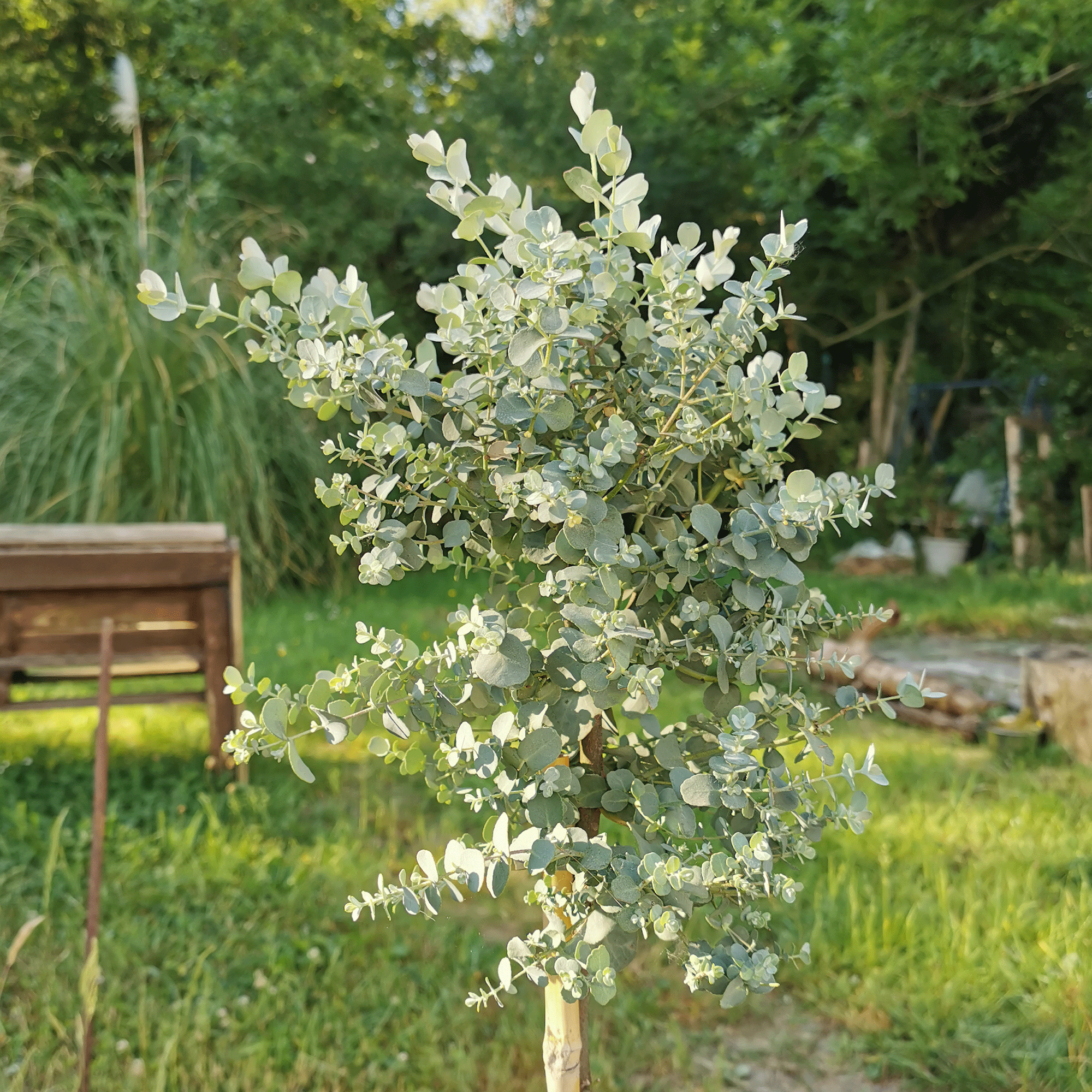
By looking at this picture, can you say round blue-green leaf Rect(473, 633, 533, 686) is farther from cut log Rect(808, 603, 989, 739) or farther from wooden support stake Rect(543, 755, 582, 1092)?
cut log Rect(808, 603, 989, 739)

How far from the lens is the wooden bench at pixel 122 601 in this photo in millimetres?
2881

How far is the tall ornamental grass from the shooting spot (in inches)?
196

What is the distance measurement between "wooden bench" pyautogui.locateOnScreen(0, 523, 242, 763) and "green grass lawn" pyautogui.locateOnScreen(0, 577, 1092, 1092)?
38 cm

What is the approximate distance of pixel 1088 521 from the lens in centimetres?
698

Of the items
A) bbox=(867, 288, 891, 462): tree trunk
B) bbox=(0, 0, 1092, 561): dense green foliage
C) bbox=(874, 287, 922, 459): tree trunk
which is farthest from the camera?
bbox=(867, 288, 891, 462): tree trunk

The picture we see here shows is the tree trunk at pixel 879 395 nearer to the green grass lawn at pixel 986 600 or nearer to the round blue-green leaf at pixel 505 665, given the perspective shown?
the green grass lawn at pixel 986 600

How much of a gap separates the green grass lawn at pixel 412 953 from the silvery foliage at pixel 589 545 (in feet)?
3.33

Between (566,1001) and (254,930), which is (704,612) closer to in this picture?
(566,1001)

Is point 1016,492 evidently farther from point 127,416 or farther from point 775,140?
point 127,416

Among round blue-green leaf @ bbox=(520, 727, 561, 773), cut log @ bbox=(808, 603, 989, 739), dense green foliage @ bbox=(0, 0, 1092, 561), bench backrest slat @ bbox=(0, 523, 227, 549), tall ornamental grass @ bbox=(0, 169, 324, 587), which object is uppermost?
dense green foliage @ bbox=(0, 0, 1092, 561)

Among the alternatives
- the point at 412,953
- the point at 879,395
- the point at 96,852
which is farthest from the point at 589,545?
the point at 879,395

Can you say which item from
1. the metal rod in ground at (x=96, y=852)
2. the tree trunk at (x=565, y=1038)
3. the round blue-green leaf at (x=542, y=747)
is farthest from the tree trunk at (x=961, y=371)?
the round blue-green leaf at (x=542, y=747)

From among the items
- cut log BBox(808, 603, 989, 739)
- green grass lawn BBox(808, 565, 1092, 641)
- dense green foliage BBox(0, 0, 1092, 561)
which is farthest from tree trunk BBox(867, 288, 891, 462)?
cut log BBox(808, 603, 989, 739)

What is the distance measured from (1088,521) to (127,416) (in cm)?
612
